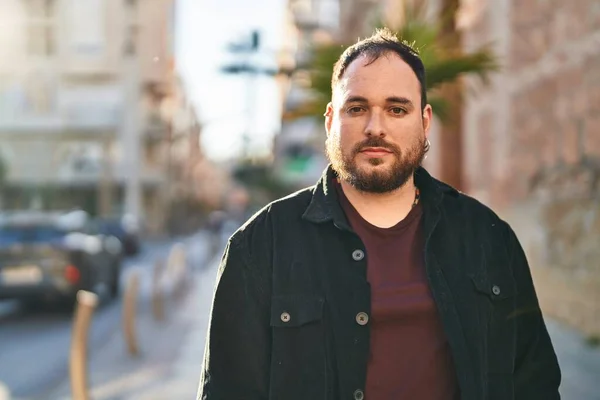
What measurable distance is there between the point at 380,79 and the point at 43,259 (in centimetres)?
1110

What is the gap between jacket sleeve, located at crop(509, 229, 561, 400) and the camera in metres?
2.47

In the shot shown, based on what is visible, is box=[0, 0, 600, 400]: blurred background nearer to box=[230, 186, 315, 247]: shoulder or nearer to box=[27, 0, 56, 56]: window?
box=[230, 186, 315, 247]: shoulder

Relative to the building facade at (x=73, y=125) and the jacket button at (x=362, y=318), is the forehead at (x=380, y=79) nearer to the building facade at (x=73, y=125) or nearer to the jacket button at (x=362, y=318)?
the jacket button at (x=362, y=318)

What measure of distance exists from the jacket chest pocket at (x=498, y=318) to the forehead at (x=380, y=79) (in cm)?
51

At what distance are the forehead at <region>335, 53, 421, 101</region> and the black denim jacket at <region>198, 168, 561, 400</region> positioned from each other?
0.90ft

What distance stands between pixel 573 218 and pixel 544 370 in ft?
26.2

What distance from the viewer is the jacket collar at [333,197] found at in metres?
2.42

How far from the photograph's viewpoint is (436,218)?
8.16ft

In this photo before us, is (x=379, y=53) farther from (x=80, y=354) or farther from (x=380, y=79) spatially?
(x=80, y=354)

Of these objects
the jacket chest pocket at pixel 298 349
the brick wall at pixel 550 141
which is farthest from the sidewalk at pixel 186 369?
the jacket chest pocket at pixel 298 349

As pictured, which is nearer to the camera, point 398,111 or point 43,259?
point 398,111

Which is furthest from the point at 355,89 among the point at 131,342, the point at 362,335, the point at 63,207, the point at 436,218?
the point at 63,207

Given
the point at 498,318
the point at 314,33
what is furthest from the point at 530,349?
the point at 314,33

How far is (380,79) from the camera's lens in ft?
7.91
